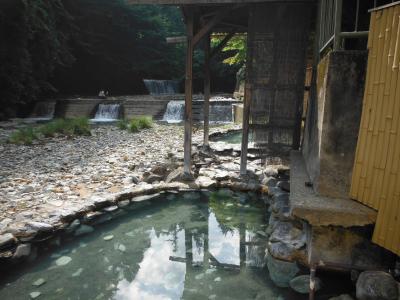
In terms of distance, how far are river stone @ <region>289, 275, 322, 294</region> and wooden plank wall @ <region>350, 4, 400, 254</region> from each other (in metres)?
0.74

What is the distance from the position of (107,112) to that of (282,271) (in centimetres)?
1637

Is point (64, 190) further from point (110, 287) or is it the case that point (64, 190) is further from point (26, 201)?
point (110, 287)

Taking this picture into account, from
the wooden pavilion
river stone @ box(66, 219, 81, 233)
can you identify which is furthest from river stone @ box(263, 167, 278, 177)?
river stone @ box(66, 219, 81, 233)

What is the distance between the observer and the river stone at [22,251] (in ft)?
12.8

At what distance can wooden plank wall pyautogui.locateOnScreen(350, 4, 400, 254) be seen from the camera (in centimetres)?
254

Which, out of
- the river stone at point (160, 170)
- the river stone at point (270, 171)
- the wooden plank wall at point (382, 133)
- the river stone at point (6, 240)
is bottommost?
the river stone at point (6, 240)

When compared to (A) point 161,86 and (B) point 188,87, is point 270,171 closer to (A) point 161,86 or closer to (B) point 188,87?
(B) point 188,87

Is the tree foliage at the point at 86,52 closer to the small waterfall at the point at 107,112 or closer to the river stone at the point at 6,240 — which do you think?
the small waterfall at the point at 107,112

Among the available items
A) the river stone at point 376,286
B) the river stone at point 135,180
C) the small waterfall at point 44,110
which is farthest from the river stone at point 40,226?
the small waterfall at point 44,110

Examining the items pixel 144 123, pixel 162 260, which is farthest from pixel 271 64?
pixel 144 123

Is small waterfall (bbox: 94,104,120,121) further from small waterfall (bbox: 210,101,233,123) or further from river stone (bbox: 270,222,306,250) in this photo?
river stone (bbox: 270,222,306,250)

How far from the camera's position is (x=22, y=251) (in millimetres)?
3934

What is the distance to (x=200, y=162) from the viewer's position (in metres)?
7.23

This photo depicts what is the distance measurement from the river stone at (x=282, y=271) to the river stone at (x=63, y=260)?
7.92ft
